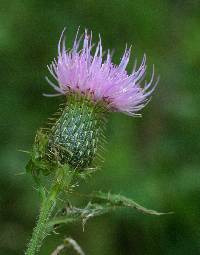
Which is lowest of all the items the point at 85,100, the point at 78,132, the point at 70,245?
the point at 70,245

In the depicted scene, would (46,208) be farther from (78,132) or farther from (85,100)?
(85,100)

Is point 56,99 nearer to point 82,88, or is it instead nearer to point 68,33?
point 68,33

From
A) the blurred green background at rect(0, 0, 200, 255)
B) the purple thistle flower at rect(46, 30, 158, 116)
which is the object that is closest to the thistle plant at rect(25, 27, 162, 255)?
the purple thistle flower at rect(46, 30, 158, 116)

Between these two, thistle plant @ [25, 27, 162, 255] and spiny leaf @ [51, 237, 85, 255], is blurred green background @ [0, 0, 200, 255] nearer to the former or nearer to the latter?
thistle plant @ [25, 27, 162, 255]

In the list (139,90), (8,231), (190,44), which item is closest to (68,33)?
(190,44)

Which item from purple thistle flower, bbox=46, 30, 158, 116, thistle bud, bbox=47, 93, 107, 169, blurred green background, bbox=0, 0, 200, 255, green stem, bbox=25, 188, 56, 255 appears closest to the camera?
green stem, bbox=25, 188, 56, 255

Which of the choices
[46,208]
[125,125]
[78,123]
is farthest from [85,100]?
[125,125]
